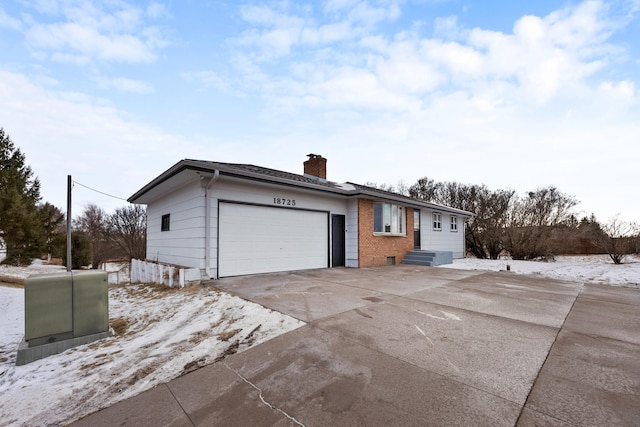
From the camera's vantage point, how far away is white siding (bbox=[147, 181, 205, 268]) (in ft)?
24.4

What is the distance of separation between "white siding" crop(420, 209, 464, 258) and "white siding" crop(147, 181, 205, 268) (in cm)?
1172

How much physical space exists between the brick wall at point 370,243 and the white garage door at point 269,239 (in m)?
1.51

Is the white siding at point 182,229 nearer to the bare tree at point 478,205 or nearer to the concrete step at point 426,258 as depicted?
the concrete step at point 426,258

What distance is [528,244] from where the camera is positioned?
645 inches

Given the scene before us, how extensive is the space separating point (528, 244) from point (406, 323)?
17.2m

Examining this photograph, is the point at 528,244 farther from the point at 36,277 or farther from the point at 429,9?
the point at 36,277

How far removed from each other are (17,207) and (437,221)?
2423 centimetres

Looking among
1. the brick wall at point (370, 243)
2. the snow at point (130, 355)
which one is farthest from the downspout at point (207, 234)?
the brick wall at point (370, 243)

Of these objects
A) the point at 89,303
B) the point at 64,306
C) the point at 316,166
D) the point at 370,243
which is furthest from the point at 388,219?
the point at 64,306

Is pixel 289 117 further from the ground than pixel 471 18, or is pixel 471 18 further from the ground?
pixel 471 18

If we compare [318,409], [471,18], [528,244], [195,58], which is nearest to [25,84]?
[195,58]

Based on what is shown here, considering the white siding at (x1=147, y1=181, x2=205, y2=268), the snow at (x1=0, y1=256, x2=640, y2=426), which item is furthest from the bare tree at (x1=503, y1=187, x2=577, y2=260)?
the white siding at (x1=147, y1=181, x2=205, y2=268)

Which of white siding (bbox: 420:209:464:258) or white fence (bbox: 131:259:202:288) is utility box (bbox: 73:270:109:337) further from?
white siding (bbox: 420:209:464:258)

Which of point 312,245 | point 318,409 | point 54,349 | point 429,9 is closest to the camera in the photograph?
point 318,409
